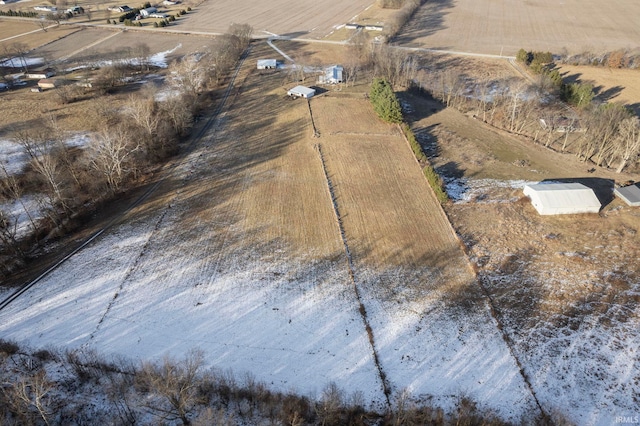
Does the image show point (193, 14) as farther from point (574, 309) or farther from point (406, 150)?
point (574, 309)

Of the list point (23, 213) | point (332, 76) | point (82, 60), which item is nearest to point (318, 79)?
point (332, 76)

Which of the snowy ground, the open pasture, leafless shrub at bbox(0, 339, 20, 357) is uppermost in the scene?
the open pasture

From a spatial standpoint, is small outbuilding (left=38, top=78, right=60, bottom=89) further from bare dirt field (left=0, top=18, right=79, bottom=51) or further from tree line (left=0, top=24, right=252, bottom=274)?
bare dirt field (left=0, top=18, right=79, bottom=51)

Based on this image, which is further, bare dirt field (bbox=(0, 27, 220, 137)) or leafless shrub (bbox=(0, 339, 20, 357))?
bare dirt field (bbox=(0, 27, 220, 137))

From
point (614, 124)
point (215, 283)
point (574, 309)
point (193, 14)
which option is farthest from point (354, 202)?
point (193, 14)

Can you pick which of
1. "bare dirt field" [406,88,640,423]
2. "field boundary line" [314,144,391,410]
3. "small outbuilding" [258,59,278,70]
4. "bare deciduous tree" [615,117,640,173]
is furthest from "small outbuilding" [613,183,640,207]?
"small outbuilding" [258,59,278,70]

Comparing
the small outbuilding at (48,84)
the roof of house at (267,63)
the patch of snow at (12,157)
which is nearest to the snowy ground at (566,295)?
the roof of house at (267,63)

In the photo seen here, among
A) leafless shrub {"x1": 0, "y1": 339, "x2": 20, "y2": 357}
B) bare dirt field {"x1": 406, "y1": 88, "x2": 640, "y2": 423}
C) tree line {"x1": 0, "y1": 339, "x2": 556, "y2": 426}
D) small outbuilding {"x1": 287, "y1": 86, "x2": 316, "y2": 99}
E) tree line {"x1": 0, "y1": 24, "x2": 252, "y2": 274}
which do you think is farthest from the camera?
small outbuilding {"x1": 287, "y1": 86, "x2": 316, "y2": 99}
